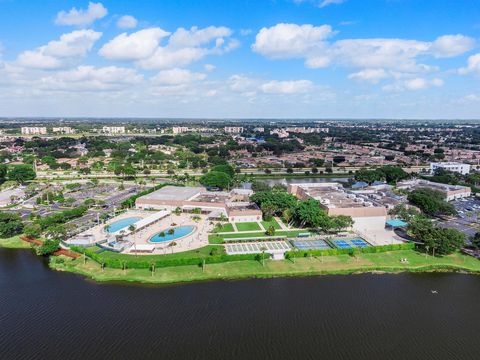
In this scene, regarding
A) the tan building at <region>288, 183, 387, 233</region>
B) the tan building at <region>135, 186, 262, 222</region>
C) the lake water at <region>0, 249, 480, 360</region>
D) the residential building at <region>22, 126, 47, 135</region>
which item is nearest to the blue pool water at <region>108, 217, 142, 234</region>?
the tan building at <region>135, 186, 262, 222</region>

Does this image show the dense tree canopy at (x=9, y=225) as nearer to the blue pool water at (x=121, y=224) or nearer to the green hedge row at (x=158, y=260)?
the blue pool water at (x=121, y=224)

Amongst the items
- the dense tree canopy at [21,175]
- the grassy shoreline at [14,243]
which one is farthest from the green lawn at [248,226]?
the dense tree canopy at [21,175]

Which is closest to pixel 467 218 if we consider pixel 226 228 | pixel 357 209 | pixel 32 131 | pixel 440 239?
pixel 440 239

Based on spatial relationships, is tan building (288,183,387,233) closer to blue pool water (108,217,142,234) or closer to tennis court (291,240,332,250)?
tennis court (291,240,332,250)

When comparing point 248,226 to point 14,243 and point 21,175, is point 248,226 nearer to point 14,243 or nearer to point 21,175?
point 14,243

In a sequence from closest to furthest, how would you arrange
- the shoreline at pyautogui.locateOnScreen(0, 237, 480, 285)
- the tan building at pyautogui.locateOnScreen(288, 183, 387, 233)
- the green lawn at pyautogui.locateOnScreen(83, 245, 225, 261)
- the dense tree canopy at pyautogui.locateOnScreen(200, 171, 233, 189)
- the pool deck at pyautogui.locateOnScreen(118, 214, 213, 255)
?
the shoreline at pyautogui.locateOnScreen(0, 237, 480, 285), the green lawn at pyautogui.locateOnScreen(83, 245, 225, 261), the pool deck at pyautogui.locateOnScreen(118, 214, 213, 255), the tan building at pyautogui.locateOnScreen(288, 183, 387, 233), the dense tree canopy at pyautogui.locateOnScreen(200, 171, 233, 189)

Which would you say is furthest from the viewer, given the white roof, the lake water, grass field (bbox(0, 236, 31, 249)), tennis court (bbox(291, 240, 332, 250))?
the white roof

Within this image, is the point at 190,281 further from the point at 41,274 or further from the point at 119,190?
the point at 119,190
